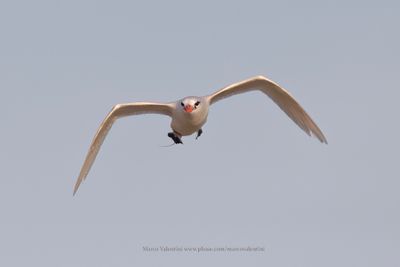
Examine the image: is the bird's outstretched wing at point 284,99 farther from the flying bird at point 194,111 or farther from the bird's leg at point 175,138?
the bird's leg at point 175,138

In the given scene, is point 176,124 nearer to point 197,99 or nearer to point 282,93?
point 197,99

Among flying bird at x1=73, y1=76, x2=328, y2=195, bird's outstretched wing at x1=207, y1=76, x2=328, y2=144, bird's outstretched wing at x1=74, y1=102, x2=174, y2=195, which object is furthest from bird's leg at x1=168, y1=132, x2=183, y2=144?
bird's outstretched wing at x1=207, y1=76, x2=328, y2=144

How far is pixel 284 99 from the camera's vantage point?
3412 centimetres

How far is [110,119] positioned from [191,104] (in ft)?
17.4

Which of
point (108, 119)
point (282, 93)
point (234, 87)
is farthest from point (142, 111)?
point (282, 93)

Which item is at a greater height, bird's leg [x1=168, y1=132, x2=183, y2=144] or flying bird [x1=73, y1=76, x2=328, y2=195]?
flying bird [x1=73, y1=76, x2=328, y2=195]

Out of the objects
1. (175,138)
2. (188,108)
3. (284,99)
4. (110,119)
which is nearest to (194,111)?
(188,108)

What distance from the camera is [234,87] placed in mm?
32500

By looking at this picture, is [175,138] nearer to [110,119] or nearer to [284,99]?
[110,119]

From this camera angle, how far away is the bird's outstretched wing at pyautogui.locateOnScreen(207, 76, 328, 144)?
33.1 meters

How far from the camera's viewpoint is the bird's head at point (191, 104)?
96.1 ft

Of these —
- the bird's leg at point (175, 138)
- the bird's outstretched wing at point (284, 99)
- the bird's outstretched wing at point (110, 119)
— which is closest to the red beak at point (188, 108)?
the bird's leg at point (175, 138)

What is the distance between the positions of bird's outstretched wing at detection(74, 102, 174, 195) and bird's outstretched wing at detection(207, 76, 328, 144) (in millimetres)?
3429

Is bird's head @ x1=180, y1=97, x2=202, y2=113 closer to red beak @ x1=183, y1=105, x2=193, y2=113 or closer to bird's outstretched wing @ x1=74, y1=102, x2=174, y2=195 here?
red beak @ x1=183, y1=105, x2=193, y2=113
